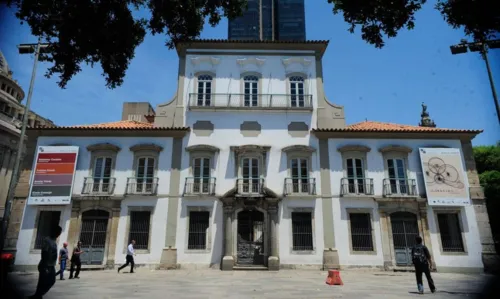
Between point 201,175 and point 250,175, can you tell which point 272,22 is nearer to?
point 250,175

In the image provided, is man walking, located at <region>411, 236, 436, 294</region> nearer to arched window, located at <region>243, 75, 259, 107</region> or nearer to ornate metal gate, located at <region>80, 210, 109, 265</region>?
arched window, located at <region>243, 75, 259, 107</region>

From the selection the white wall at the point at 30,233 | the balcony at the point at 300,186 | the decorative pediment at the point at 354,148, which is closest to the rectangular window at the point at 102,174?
the white wall at the point at 30,233

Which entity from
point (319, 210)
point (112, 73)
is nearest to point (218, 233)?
point (319, 210)

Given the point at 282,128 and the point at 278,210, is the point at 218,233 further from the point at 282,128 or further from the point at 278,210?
the point at 282,128

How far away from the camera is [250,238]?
60.2ft

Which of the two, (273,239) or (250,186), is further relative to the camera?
(250,186)

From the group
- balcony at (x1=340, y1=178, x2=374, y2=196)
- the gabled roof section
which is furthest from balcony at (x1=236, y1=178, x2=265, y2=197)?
the gabled roof section

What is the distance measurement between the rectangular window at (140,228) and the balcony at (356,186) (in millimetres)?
11139

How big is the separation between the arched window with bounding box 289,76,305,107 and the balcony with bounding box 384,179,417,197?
6990mm

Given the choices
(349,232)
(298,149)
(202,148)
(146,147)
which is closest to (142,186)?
(146,147)

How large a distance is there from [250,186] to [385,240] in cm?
800

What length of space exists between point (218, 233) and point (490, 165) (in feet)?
87.2

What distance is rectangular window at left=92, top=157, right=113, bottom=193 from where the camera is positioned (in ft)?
60.5

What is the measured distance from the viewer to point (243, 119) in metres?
19.8
